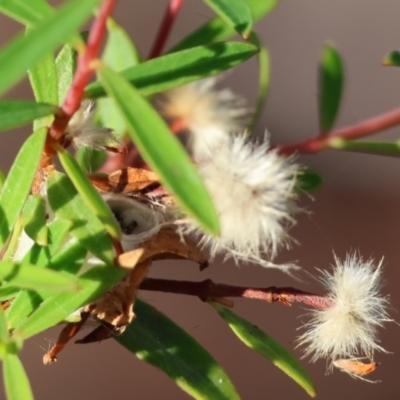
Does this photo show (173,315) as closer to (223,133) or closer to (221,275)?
(221,275)

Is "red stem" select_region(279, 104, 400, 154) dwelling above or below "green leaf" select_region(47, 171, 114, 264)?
above

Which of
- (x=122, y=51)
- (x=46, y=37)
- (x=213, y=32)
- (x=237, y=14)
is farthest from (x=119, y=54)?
(x=46, y=37)

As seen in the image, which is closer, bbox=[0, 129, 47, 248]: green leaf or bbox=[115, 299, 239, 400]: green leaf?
bbox=[0, 129, 47, 248]: green leaf

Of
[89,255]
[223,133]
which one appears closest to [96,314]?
[89,255]

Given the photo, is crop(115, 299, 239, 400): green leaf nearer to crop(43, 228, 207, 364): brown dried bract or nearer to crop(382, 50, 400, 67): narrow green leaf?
crop(43, 228, 207, 364): brown dried bract

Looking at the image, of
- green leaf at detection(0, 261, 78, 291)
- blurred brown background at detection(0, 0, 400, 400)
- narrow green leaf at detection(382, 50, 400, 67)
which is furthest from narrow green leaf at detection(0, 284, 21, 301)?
blurred brown background at detection(0, 0, 400, 400)
